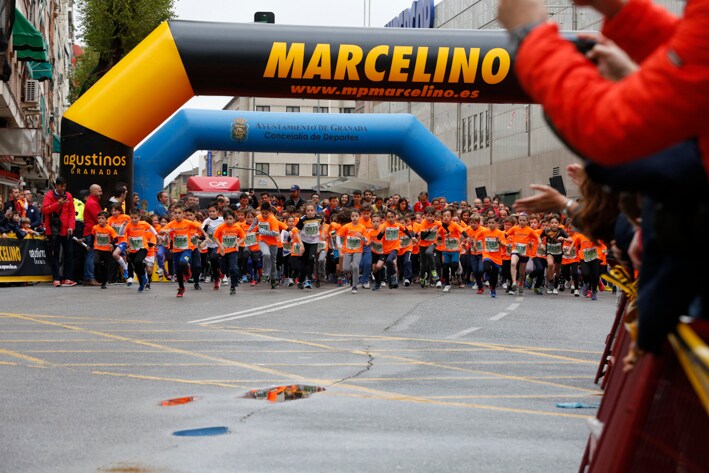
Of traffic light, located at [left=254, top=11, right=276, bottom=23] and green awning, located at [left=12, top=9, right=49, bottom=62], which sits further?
green awning, located at [left=12, top=9, right=49, bottom=62]

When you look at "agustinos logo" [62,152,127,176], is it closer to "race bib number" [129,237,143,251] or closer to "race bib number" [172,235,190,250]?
"race bib number" [129,237,143,251]

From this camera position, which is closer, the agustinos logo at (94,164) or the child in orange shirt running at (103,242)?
the child in orange shirt running at (103,242)

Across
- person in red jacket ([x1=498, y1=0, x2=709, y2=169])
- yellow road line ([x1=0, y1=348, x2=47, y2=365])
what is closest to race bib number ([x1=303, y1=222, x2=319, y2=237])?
yellow road line ([x1=0, y1=348, x2=47, y2=365])

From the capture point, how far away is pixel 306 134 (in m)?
29.8

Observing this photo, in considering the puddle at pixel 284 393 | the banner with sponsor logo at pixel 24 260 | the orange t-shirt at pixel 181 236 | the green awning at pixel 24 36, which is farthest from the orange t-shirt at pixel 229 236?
the puddle at pixel 284 393

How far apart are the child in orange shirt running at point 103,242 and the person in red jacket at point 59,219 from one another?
497 mm

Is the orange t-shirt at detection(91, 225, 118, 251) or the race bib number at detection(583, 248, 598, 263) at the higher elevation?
the orange t-shirt at detection(91, 225, 118, 251)

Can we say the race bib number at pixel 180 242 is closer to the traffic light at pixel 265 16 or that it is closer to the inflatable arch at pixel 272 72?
the inflatable arch at pixel 272 72

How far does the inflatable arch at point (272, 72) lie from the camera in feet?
72.7

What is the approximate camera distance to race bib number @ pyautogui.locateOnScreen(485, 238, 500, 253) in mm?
23281

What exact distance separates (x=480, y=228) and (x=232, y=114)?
8.74 meters

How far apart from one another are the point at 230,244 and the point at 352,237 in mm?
2764

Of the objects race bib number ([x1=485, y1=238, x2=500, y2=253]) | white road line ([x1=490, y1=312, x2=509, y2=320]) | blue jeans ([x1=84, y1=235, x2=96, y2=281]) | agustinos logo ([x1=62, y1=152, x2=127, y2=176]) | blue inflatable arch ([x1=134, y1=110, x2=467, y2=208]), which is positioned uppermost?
blue inflatable arch ([x1=134, y1=110, x2=467, y2=208])

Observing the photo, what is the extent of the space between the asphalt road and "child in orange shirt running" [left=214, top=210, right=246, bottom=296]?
196 inches
